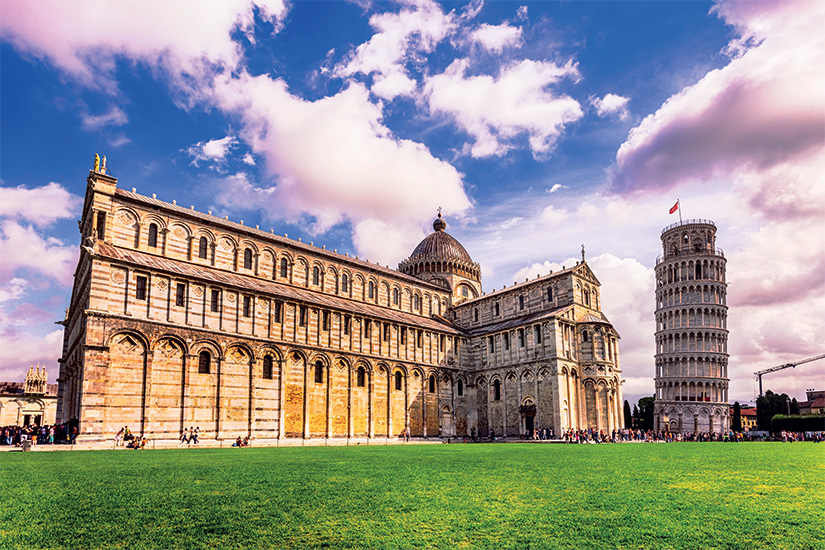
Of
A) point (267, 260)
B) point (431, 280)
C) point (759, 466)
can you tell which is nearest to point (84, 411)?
point (267, 260)

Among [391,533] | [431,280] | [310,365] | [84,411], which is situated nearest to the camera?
[391,533]

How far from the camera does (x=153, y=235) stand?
40.0 meters

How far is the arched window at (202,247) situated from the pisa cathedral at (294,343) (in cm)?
11

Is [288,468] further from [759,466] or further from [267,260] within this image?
[267,260]

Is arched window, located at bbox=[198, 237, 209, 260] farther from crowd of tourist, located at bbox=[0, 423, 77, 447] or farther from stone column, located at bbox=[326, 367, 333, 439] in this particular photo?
crowd of tourist, located at bbox=[0, 423, 77, 447]

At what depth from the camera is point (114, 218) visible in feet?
124

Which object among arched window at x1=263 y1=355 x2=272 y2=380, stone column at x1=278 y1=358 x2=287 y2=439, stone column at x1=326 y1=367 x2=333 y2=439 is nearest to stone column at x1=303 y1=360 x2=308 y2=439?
stone column at x1=278 y1=358 x2=287 y2=439

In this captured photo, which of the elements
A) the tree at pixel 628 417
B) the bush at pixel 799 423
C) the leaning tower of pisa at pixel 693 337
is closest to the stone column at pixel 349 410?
the leaning tower of pisa at pixel 693 337

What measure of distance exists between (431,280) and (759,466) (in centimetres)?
4865

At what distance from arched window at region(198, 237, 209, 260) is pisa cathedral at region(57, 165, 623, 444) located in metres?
0.11

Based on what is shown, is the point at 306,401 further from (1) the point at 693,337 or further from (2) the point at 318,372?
(1) the point at 693,337

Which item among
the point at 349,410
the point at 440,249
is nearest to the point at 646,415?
the point at 440,249

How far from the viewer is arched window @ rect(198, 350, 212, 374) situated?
118ft

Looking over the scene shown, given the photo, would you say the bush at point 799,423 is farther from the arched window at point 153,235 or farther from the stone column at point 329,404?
the arched window at point 153,235
